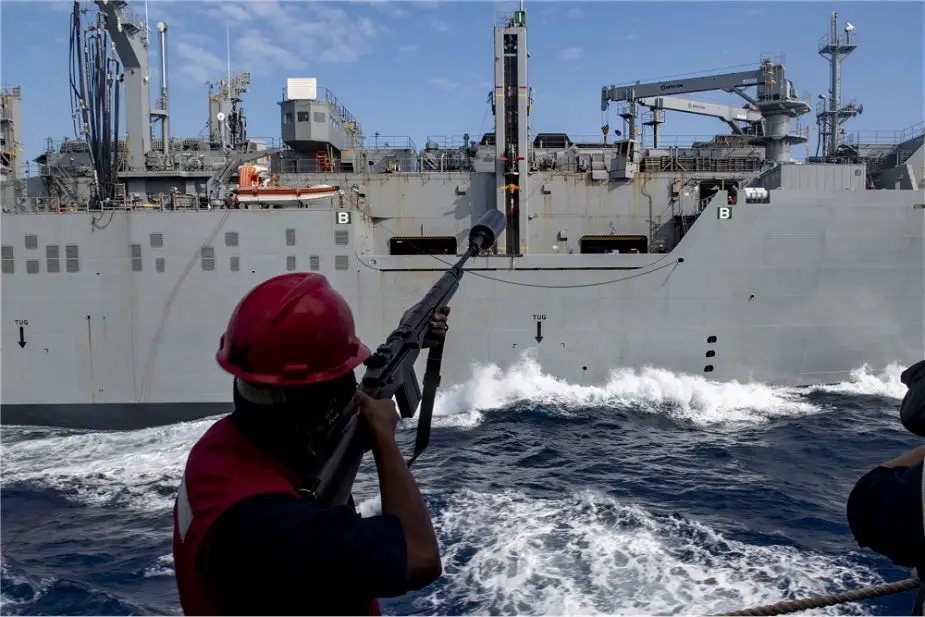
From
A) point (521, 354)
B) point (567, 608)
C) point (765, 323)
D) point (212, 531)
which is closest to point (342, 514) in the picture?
point (212, 531)

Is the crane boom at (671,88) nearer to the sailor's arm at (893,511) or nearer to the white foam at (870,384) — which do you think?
the white foam at (870,384)

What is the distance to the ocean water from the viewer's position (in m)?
6.56

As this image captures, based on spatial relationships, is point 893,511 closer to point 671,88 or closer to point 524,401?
point 524,401

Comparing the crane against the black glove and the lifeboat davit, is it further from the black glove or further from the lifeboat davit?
the black glove

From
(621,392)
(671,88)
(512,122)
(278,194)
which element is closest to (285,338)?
(621,392)

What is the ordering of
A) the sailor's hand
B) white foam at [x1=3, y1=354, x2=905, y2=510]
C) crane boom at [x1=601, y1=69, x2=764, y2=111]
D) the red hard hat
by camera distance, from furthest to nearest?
crane boom at [x1=601, y1=69, x2=764, y2=111], white foam at [x1=3, y1=354, x2=905, y2=510], the sailor's hand, the red hard hat

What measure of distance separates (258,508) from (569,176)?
16.0 m

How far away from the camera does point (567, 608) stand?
6.20 m

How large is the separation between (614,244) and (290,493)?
1607 centimetres

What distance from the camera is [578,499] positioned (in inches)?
350

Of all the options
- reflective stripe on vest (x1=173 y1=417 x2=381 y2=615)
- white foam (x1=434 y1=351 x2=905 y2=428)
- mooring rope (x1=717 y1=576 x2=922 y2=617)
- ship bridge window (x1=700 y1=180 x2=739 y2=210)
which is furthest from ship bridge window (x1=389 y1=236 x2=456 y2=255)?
reflective stripe on vest (x1=173 y1=417 x2=381 y2=615)

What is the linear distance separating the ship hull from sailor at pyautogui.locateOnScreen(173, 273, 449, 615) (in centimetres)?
1285

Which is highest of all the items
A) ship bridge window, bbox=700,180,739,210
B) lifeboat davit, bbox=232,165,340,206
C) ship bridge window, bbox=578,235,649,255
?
ship bridge window, bbox=700,180,739,210

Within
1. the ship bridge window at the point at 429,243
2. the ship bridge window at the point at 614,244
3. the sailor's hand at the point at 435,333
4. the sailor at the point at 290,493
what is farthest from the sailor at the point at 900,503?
the ship bridge window at the point at 614,244
